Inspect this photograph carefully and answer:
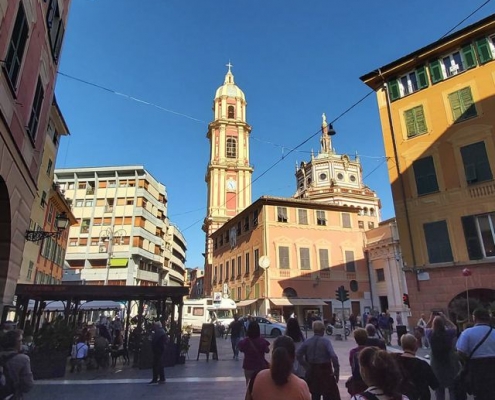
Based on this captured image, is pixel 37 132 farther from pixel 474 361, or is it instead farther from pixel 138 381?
pixel 474 361

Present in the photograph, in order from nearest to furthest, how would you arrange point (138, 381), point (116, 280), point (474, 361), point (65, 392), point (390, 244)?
point (474, 361) < point (65, 392) < point (138, 381) < point (390, 244) < point (116, 280)

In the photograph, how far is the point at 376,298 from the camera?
3456 centimetres

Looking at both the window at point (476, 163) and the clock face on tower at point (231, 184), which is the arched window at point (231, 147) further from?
the window at point (476, 163)

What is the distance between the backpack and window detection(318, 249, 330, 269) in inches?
1226

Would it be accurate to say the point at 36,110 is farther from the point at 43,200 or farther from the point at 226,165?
the point at 226,165

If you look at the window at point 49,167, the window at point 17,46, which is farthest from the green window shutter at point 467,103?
the window at point 49,167

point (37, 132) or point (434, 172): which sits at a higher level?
point (434, 172)

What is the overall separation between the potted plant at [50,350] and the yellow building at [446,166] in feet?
48.5

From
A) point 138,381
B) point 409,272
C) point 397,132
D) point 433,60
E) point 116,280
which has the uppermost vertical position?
point 433,60

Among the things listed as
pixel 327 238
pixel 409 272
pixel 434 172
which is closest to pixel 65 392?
pixel 409 272

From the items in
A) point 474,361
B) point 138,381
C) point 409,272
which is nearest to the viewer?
point 474,361

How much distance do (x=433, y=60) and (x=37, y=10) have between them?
18.2m

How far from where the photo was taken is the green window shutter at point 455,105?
17281 millimetres

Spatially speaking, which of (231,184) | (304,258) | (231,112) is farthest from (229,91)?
(304,258)
